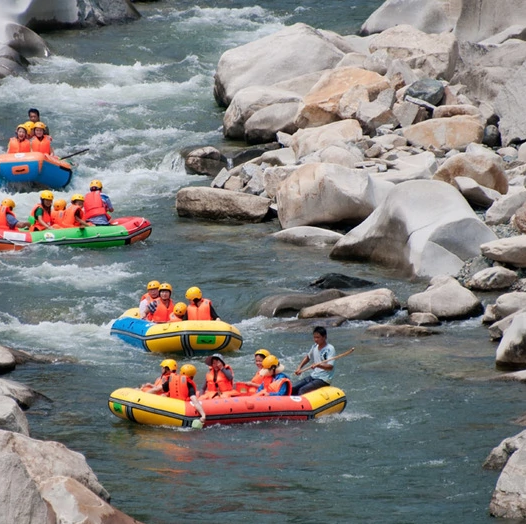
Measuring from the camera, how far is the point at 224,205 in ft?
63.5

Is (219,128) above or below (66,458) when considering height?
below

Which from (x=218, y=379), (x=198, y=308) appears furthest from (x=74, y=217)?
(x=218, y=379)

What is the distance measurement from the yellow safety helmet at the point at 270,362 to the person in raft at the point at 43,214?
24.1 ft

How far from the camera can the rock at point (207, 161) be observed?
21641 mm

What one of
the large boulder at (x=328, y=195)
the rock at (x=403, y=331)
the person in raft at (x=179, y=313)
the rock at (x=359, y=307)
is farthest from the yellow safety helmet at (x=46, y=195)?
the rock at (x=403, y=331)

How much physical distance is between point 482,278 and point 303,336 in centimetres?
269

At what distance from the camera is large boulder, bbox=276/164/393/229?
18.2 metres

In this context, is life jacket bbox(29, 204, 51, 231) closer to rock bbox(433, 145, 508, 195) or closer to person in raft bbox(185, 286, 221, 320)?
person in raft bbox(185, 286, 221, 320)

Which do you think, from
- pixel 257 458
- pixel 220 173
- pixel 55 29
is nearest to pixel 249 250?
pixel 220 173

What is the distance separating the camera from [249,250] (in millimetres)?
17844

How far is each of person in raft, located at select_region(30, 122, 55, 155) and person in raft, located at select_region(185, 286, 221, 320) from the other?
746 cm

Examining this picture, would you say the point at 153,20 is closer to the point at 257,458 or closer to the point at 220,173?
the point at 220,173

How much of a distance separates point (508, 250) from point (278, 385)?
465 cm

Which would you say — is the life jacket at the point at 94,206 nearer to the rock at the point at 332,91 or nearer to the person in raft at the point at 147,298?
the person in raft at the point at 147,298
